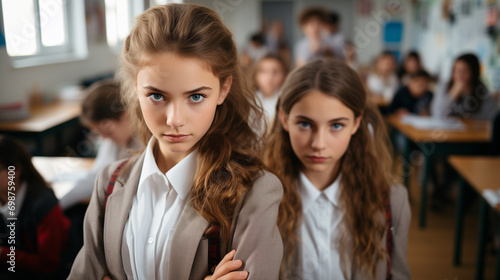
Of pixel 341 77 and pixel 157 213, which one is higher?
pixel 341 77

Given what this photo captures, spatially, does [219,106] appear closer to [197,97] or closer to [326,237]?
[197,97]

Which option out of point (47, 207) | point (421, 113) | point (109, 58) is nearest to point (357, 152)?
point (47, 207)

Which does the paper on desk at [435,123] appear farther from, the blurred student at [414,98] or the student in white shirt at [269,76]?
the student in white shirt at [269,76]

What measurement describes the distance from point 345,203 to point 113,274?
27.4 inches

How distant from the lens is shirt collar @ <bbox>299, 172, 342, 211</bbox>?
4.23 ft

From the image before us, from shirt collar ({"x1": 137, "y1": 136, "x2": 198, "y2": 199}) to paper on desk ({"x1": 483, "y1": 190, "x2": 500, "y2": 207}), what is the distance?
1.70m

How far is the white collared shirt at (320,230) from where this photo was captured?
1.26m

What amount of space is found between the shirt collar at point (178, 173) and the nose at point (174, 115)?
15cm

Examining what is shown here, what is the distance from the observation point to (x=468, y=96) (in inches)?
154

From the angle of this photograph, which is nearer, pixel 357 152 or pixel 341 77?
pixel 341 77

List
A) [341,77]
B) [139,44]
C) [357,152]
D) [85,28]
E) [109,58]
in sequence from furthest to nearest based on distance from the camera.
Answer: [109,58] → [85,28] → [357,152] → [341,77] → [139,44]

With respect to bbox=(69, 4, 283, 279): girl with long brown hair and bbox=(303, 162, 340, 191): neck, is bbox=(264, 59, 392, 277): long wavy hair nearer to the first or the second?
bbox=(303, 162, 340, 191): neck

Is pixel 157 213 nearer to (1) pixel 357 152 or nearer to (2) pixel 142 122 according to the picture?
(2) pixel 142 122

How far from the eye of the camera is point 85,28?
5.32 m
